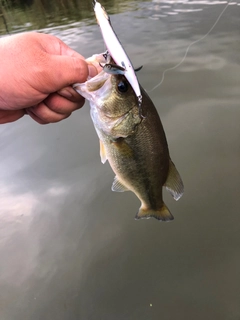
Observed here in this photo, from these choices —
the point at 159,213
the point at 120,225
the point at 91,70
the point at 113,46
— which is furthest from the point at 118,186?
the point at 120,225

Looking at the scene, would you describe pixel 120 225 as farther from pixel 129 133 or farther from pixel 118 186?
pixel 129 133

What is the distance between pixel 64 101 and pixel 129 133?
0.46 metres

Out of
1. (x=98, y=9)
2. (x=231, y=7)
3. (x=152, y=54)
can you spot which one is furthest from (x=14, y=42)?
(x=231, y=7)

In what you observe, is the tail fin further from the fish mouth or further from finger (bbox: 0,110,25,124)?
finger (bbox: 0,110,25,124)

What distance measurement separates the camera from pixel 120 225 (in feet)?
10.4

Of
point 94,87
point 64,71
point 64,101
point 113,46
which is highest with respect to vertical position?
point 113,46

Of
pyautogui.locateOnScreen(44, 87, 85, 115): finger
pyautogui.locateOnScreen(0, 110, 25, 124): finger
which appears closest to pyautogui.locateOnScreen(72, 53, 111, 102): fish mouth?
pyautogui.locateOnScreen(44, 87, 85, 115): finger

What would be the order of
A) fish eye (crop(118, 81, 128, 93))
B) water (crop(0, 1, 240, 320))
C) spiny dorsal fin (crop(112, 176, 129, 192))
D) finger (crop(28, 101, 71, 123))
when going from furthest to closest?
water (crop(0, 1, 240, 320))
spiny dorsal fin (crop(112, 176, 129, 192))
finger (crop(28, 101, 71, 123))
fish eye (crop(118, 81, 128, 93))

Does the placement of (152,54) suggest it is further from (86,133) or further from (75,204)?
(75,204)

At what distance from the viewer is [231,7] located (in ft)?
26.8

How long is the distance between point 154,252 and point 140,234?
25 centimetres

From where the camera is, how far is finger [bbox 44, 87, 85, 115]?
162cm

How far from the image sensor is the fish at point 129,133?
4.72ft

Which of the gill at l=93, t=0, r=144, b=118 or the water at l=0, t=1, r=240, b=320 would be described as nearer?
the gill at l=93, t=0, r=144, b=118
